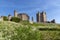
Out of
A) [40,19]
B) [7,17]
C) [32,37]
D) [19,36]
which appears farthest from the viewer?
[40,19]

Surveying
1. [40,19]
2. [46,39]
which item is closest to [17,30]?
[46,39]

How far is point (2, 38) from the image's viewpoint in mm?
32844

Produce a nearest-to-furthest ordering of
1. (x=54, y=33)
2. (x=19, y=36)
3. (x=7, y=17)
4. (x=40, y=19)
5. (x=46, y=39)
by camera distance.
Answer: (x=19, y=36) < (x=46, y=39) < (x=54, y=33) < (x=7, y=17) < (x=40, y=19)

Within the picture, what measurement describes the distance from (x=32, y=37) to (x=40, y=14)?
250ft

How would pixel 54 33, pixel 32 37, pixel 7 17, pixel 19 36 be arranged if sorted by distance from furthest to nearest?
1. pixel 7 17
2. pixel 54 33
3. pixel 32 37
4. pixel 19 36

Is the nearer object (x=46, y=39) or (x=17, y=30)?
(x=17, y=30)

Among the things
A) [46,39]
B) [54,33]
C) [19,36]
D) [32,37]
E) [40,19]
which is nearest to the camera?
[19,36]

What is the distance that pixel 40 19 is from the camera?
104 m

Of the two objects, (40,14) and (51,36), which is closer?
(51,36)

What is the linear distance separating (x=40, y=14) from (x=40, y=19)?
458cm

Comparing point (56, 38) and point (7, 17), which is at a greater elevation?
point (7, 17)

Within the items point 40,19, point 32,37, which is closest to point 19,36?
point 32,37

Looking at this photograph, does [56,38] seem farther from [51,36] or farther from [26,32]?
[26,32]

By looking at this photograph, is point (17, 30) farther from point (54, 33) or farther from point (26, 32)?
point (54, 33)
